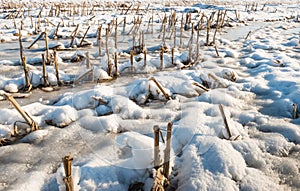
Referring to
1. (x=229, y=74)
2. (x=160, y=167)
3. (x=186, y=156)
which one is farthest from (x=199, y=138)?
(x=229, y=74)

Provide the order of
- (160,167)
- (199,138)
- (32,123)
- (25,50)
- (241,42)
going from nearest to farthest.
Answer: (160,167)
(199,138)
(32,123)
(25,50)
(241,42)

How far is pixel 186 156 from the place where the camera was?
2.63 meters

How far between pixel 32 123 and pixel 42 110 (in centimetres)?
55

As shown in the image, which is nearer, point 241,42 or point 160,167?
point 160,167

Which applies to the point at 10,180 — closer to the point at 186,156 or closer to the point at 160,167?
the point at 160,167

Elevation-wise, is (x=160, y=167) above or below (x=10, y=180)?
above

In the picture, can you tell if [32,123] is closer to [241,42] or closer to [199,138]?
[199,138]

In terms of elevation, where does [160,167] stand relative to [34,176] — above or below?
above

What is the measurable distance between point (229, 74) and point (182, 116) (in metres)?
2.08

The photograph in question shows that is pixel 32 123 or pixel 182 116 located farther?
pixel 182 116

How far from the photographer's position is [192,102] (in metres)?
3.88

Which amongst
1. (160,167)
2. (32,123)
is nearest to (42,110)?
(32,123)

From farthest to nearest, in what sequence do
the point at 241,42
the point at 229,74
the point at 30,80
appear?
the point at 241,42, the point at 229,74, the point at 30,80

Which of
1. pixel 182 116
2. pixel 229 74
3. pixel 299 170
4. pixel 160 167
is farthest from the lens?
pixel 229 74
